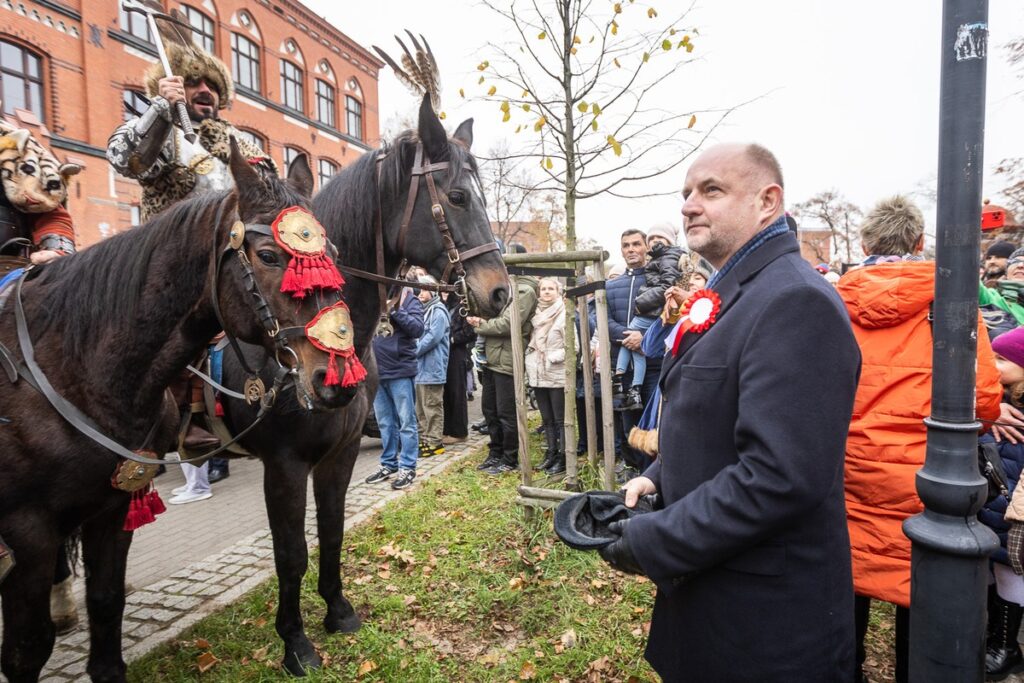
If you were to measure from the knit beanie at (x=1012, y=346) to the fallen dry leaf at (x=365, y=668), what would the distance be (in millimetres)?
3860

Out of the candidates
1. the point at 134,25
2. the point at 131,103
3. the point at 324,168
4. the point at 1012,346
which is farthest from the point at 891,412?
the point at 324,168

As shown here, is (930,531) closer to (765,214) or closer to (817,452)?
(817,452)

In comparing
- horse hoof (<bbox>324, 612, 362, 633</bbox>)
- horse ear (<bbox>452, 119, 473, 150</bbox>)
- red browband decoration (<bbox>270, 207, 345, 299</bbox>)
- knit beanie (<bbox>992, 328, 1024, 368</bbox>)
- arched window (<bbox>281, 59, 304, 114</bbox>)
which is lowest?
horse hoof (<bbox>324, 612, 362, 633</bbox>)

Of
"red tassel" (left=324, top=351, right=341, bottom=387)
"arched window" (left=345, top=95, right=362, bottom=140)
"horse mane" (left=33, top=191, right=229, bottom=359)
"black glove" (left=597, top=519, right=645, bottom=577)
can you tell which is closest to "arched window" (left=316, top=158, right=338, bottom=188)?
"arched window" (left=345, top=95, right=362, bottom=140)

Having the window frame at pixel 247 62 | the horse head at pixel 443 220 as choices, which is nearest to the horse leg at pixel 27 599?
the horse head at pixel 443 220

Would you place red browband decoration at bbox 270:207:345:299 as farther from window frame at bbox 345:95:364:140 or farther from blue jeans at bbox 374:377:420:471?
window frame at bbox 345:95:364:140

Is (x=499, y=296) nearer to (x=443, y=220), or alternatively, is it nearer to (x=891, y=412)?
(x=443, y=220)

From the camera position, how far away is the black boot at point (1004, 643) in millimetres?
3139

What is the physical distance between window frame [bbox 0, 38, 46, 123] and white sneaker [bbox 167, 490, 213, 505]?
14.2 metres

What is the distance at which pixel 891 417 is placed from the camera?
263 centimetres

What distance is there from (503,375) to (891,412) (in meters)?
5.04

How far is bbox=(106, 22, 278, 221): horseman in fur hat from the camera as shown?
130 inches

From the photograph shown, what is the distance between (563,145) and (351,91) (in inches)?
1088

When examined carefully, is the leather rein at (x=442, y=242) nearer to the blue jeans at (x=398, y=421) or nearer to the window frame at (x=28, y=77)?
the blue jeans at (x=398, y=421)
